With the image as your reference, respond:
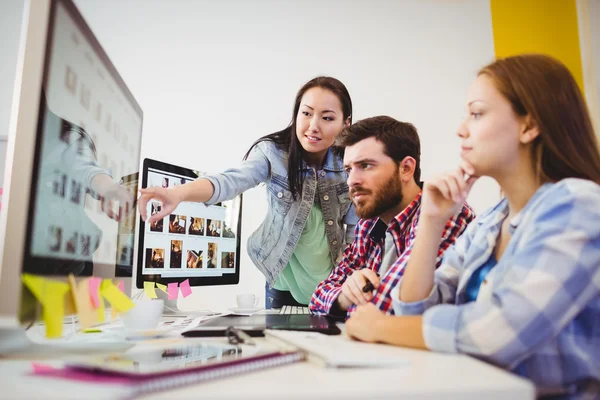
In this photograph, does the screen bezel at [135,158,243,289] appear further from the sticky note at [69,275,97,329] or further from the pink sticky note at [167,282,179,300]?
the sticky note at [69,275,97,329]

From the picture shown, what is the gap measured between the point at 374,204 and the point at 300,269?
68 cm

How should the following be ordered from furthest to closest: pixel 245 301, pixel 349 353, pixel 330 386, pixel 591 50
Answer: pixel 591 50 → pixel 245 301 → pixel 349 353 → pixel 330 386

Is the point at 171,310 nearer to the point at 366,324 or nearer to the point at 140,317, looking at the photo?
the point at 140,317

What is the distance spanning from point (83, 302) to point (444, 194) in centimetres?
67

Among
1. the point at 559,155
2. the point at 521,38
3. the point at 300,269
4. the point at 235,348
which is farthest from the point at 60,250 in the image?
the point at 521,38

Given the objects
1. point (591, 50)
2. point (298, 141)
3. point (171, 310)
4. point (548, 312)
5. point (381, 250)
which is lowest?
point (171, 310)

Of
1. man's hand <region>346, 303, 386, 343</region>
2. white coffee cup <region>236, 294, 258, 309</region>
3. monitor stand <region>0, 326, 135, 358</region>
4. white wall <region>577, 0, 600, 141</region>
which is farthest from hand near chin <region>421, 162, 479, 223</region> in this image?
white wall <region>577, 0, 600, 141</region>

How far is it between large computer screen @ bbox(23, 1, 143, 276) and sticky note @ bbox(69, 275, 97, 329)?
43 mm

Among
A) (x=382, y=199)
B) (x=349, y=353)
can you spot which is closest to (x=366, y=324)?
(x=349, y=353)

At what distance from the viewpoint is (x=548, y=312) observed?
22.2 inches

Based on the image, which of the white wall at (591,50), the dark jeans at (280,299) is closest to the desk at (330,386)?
the dark jeans at (280,299)

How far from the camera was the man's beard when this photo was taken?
137 centimetres

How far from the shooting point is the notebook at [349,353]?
509mm

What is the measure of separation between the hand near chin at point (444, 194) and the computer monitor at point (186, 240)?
3.11ft
